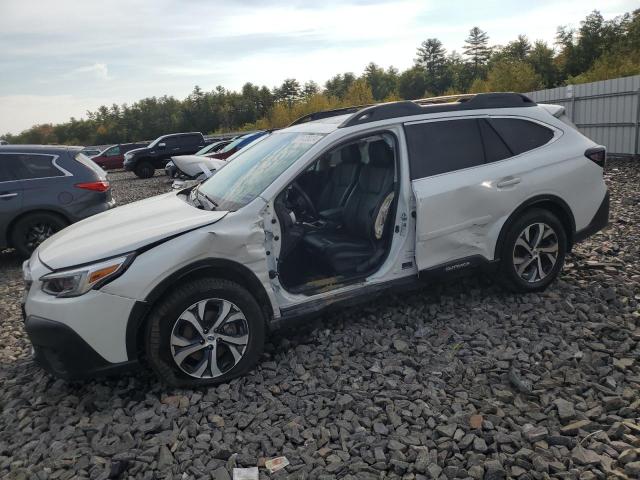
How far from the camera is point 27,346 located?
459 centimetres

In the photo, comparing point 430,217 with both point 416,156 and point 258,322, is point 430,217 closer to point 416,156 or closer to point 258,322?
point 416,156

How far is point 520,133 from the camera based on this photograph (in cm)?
455

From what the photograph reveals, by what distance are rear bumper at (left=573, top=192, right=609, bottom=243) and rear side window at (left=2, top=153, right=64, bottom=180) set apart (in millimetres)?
6721

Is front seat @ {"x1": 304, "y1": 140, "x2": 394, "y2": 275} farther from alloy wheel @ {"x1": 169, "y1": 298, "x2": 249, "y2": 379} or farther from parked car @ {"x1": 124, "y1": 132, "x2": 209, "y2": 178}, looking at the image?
parked car @ {"x1": 124, "y1": 132, "x2": 209, "y2": 178}

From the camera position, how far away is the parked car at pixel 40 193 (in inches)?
293

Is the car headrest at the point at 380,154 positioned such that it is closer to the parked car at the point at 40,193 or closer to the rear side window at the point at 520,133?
the rear side window at the point at 520,133

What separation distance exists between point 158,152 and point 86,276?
2164 cm

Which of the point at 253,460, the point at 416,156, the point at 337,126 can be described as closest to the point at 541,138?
the point at 416,156

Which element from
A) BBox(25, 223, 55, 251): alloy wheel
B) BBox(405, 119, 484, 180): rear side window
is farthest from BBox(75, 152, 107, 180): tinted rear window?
BBox(405, 119, 484, 180): rear side window

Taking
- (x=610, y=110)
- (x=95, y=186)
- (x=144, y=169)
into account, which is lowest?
(x=144, y=169)

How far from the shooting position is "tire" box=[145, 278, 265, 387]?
3350 millimetres

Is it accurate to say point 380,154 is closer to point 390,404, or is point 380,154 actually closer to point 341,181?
point 341,181

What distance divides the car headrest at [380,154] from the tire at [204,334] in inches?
66.6

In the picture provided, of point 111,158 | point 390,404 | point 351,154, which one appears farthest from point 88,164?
point 111,158
